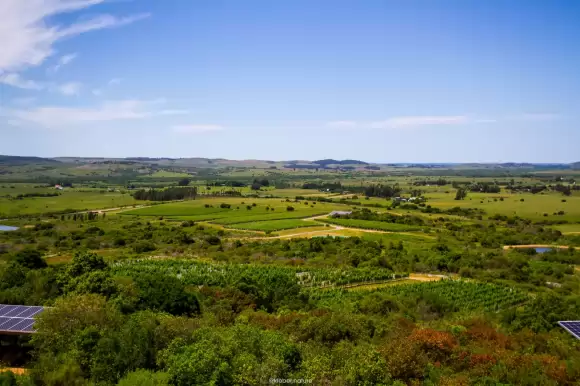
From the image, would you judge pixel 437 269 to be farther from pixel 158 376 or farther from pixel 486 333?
pixel 158 376

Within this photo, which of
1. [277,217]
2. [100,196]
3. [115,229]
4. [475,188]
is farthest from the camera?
[475,188]

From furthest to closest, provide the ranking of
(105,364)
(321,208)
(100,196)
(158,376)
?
1. (100,196)
2. (321,208)
3. (105,364)
4. (158,376)

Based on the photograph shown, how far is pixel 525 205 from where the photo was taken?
12112 centimetres

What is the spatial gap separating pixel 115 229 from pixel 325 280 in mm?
47243

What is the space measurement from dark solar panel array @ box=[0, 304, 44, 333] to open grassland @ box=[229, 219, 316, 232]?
56.7 m

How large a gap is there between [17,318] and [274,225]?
203ft

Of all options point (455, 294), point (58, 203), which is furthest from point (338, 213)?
point (58, 203)

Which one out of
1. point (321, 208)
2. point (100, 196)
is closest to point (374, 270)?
point (321, 208)

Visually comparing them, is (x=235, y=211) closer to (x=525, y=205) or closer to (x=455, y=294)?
(x=455, y=294)

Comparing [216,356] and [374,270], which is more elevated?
[216,356]

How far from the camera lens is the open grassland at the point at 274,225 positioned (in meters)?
81.8

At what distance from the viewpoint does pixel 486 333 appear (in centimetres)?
2452

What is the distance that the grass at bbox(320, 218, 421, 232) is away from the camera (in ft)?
270

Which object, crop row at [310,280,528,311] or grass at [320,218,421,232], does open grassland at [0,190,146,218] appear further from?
crop row at [310,280,528,311]
